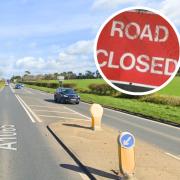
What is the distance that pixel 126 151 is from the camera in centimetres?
784

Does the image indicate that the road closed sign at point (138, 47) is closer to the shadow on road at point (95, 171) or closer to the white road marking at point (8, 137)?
the shadow on road at point (95, 171)

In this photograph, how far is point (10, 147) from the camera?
13.1 meters

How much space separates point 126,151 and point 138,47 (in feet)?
18.0

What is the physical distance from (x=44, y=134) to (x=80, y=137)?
7.36 feet

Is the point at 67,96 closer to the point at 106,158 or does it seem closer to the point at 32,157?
the point at 32,157

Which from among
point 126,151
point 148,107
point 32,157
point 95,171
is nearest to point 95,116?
point 32,157

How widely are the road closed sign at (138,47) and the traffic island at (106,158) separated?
5.73 meters

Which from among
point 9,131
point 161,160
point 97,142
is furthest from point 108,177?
point 9,131

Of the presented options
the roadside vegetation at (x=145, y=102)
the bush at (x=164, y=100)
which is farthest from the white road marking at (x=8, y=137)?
the bush at (x=164, y=100)

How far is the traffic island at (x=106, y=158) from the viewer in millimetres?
8555

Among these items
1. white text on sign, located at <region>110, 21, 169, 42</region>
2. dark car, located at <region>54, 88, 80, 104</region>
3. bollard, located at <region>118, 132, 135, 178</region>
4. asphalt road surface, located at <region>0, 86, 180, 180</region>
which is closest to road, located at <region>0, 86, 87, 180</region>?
asphalt road surface, located at <region>0, 86, 180, 180</region>

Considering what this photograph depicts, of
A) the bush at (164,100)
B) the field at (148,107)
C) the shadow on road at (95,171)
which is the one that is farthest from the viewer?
the bush at (164,100)

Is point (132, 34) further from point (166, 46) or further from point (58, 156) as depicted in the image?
point (58, 156)

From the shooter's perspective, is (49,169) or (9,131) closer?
(49,169)
